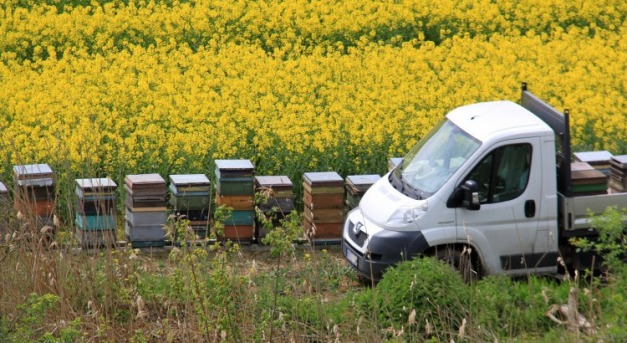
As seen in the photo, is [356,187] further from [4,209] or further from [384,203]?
[4,209]

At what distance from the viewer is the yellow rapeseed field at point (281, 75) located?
13.6m

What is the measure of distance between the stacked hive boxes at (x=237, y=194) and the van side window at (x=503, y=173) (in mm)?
2697

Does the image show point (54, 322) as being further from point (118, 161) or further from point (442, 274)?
point (118, 161)

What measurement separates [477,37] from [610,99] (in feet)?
10.4

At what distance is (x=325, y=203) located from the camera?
39.1ft

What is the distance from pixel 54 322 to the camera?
27.3 feet

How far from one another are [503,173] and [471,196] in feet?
1.57

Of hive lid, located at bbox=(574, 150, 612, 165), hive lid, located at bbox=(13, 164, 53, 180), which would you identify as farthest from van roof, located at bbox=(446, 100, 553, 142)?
hive lid, located at bbox=(13, 164, 53, 180)

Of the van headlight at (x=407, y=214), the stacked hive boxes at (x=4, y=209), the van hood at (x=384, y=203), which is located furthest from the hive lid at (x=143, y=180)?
the van headlight at (x=407, y=214)

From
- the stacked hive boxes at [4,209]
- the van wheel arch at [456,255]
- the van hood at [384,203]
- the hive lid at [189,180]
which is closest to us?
the stacked hive boxes at [4,209]

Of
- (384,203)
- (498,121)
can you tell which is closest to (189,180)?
(384,203)

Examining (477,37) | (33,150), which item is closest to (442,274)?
(33,150)

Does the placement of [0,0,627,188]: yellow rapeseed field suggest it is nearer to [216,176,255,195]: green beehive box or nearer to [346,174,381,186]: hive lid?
[346,174,381,186]: hive lid

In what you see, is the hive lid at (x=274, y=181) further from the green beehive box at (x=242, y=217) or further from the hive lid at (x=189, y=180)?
the hive lid at (x=189, y=180)
